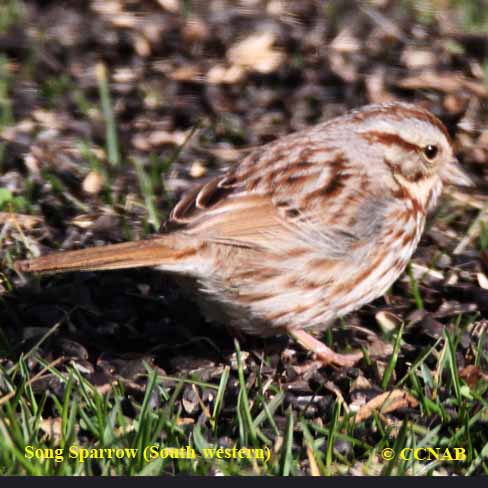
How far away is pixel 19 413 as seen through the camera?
424 cm

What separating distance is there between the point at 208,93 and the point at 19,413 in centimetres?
292

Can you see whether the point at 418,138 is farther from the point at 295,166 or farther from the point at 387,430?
the point at 387,430

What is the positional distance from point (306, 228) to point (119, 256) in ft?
2.71

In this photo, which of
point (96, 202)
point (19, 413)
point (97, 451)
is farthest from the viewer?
point (96, 202)

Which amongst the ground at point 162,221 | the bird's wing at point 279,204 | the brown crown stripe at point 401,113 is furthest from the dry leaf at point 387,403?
the brown crown stripe at point 401,113

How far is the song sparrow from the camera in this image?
4504 mm

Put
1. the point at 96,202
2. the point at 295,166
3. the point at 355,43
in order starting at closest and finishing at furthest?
the point at 295,166 < the point at 96,202 < the point at 355,43

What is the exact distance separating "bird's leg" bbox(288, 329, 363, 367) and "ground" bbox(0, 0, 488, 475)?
0.05m

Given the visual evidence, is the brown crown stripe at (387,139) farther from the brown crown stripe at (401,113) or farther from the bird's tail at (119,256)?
the bird's tail at (119,256)

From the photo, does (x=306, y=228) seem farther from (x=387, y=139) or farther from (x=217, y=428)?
(x=217, y=428)

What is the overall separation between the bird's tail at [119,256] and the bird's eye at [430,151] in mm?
1201

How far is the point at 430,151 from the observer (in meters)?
4.93

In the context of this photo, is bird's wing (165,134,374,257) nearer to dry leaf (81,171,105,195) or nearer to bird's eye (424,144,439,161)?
bird's eye (424,144,439,161)

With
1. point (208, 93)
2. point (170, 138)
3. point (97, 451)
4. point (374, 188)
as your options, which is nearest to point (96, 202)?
point (170, 138)
